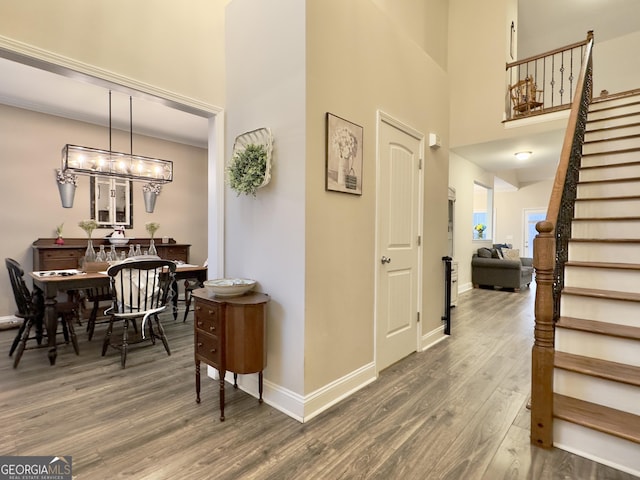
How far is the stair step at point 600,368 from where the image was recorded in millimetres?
1812

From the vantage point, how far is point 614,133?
3916mm

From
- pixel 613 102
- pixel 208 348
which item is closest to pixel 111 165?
pixel 208 348

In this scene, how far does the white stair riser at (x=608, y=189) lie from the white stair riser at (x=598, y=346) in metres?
1.88

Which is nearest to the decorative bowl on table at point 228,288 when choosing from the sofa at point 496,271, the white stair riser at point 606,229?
the white stair riser at point 606,229

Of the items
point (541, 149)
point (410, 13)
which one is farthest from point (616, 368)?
point (541, 149)

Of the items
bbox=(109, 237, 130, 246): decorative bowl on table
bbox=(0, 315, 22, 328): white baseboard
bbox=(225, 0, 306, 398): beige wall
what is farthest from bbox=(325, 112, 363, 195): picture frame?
bbox=(0, 315, 22, 328): white baseboard

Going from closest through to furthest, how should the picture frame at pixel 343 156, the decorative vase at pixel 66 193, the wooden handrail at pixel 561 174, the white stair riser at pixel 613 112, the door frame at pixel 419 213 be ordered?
the wooden handrail at pixel 561 174
the picture frame at pixel 343 156
the door frame at pixel 419 213
the white stair riser at pixel 613 112
the decorative vase at pixel 66 193

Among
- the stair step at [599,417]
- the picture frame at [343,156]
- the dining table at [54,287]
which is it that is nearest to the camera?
the stair step at [599,417]

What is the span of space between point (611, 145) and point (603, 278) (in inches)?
87.7

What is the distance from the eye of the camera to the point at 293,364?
2.22 meters

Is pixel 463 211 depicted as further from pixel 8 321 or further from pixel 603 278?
pixel 8 321

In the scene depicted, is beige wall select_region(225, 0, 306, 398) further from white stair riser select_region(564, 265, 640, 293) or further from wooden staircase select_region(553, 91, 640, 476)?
white stair riser select_region(564, 265, 640, 293)

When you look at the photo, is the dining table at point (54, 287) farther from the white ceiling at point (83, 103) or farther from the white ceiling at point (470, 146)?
the white ceiling at point (470, 146)

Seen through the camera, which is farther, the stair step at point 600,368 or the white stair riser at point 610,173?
the white stair riser at point 610,173
